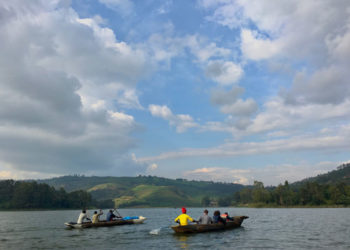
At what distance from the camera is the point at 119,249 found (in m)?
29.2

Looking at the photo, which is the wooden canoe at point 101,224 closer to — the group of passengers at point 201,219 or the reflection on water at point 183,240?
the group of passengers at point 201,219

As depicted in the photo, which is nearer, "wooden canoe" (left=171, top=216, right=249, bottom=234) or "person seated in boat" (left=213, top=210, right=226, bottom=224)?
"wooden canoe" (left=171, top=216, right=249, bottom=234)

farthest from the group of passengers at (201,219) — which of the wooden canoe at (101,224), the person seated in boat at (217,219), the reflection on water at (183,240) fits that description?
the wooden canoe at (101,224)

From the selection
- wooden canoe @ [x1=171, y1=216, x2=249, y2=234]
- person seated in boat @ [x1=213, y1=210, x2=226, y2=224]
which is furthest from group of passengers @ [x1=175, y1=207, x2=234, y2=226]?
wooden canoe @ [x1=171, y1=216, x2=249, y2=234]

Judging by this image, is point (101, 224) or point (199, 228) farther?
point (101, 224)

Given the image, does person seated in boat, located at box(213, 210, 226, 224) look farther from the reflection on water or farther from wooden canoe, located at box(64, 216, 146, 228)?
wooden canoe, located at box(64, 216, 146, 228)

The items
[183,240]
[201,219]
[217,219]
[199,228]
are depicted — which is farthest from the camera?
[217,219]

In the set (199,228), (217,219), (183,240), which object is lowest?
(183,240)

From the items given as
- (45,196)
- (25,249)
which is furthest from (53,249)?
(45,196)

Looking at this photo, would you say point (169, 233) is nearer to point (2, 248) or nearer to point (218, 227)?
point (218, 227)

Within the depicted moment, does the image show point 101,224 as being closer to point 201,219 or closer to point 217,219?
point 201,219

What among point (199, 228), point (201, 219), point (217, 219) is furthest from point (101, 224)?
point (217, 219)

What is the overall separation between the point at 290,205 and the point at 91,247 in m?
189

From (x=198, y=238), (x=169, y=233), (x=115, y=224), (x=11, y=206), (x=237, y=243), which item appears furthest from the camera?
(x=11, y=206)
